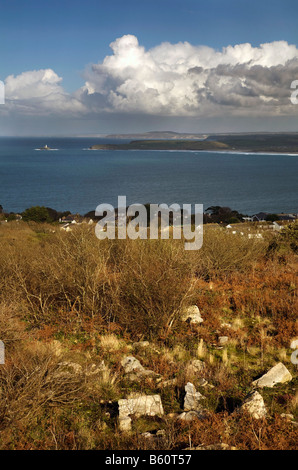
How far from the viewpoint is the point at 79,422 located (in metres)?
4.90

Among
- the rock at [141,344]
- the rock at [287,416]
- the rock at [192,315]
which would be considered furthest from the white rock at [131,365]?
the rock at [287,416]

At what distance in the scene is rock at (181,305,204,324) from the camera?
8562 mm

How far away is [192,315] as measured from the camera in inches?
343

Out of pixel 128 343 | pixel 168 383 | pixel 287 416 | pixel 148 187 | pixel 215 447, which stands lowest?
pixel 128 343

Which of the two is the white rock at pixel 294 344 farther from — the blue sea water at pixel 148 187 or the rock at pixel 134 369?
the blue sea water at pixel 148 187

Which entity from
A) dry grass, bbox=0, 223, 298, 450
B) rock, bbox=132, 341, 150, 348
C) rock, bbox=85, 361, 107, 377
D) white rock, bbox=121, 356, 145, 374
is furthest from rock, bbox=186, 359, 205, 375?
rock, bbox=85, 361, 107, 377

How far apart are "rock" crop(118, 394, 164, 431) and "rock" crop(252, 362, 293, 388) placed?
178cm

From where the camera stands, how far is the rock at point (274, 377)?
5.90m

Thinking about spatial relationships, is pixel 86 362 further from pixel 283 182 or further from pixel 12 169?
pixel 12 169

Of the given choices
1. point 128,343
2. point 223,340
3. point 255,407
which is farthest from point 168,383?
point 223,340

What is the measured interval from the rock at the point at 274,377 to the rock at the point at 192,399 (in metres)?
1.08

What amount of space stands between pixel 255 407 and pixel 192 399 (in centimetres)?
94

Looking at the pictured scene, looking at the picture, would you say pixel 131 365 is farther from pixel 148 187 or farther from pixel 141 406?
pixel 148 187

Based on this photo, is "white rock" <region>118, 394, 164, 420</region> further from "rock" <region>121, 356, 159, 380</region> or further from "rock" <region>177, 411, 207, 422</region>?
"rock" <region>121, 356, 159, 380</region>
